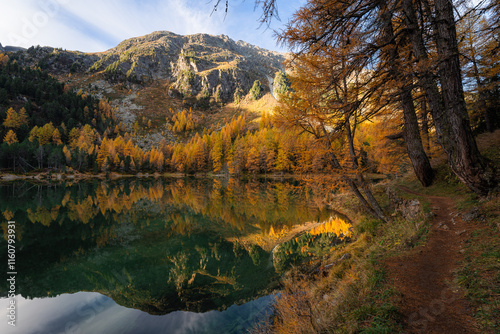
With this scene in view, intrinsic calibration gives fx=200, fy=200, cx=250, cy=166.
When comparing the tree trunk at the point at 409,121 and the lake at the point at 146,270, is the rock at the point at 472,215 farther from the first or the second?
the lake at the point at 146,270

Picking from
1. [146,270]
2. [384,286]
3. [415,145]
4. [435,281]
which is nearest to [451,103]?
[415,145]

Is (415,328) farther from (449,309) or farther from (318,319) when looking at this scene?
(318,319)

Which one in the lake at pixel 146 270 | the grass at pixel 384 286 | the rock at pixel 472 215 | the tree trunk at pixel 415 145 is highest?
the tree trunk at pixel 415 145

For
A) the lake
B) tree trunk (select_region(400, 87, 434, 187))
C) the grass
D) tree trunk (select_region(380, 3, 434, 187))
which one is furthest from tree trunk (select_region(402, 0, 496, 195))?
the lake

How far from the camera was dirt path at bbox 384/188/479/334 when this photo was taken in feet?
9.75

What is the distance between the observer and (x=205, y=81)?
189 meters

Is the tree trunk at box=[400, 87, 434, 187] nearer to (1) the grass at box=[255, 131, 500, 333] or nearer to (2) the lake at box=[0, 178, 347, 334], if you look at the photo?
(1) the grass at box=[255, 131, 500, 333]

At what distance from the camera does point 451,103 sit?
5.48 meters

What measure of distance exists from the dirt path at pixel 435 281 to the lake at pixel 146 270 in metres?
4.18

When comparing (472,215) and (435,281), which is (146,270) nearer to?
(435,281)

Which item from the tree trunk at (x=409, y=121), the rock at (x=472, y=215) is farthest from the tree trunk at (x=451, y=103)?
the rock at (x=472, y=215)

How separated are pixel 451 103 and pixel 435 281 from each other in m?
4.66

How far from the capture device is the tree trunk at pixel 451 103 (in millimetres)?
5203

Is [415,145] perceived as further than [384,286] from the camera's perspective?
Yes
